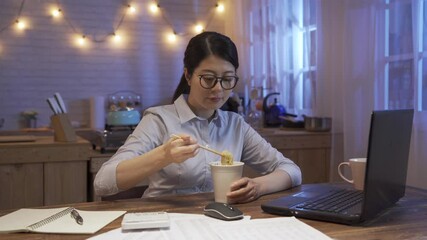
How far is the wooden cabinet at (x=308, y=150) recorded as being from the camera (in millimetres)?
2791

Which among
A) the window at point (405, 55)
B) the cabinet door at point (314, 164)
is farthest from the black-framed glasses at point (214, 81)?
the cabinet door at point (314, 164)


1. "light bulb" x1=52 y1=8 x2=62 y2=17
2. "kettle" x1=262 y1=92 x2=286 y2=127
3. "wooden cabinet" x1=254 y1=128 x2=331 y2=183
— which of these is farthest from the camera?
"light bulb" x1=52 y1=8 x2=62 y2=17

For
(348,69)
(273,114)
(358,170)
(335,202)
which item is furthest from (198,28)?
(335,202)

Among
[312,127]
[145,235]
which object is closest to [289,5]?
[312,127]

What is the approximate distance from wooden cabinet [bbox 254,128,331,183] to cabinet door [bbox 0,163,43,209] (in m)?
1.41

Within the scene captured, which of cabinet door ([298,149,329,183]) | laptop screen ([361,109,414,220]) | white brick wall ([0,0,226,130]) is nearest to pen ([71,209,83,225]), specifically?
laptop screen ([361,109,414,220])

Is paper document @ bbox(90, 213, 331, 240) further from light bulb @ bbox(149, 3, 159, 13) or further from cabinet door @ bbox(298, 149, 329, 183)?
light bulb @ bbox(149, 3, 159, 13)

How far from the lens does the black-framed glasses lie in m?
1.43

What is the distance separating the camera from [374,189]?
3.14 feet

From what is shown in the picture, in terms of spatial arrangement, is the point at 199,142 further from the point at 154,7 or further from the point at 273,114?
the point at 154,7

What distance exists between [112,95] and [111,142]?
155cm

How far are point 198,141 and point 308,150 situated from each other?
1454mm

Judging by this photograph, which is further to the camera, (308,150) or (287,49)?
(287,49)

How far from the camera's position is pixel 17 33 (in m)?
3.75
